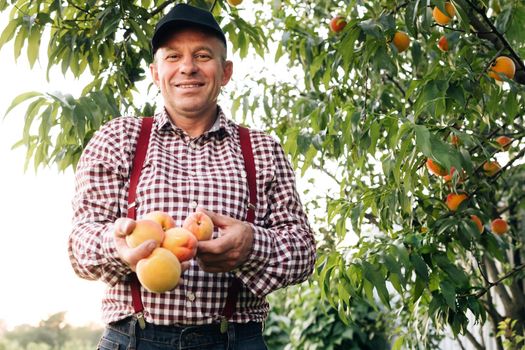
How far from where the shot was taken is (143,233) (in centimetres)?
127

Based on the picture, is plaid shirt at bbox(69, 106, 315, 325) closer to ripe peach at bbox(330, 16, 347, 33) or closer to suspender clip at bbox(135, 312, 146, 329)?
suspender clip at bbox(135, 312, 146, 329)

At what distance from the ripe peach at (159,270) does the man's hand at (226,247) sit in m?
0.10

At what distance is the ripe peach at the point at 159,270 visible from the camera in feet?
4.03

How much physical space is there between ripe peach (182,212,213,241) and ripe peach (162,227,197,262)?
0.08 feet

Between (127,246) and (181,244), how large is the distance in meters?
0.10

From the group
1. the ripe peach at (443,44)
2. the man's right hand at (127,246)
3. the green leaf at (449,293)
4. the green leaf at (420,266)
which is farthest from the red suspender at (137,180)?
the ripe peach at (443,44)

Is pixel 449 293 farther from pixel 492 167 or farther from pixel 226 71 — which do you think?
pixel 226 71

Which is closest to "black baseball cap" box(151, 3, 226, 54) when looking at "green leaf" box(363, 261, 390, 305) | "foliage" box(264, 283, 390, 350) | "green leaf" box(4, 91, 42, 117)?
"green leaf" box(4, 91, 42, 117)

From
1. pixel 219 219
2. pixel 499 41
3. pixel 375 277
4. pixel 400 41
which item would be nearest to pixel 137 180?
pixel 219 219

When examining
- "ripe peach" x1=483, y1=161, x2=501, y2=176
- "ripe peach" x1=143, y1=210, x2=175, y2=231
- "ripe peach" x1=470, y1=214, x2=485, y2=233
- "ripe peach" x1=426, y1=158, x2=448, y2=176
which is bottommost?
"ripe peach" x1=143, y1=210, x2=175, y2=231

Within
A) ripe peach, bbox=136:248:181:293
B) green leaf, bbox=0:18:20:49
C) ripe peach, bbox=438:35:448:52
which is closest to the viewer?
ripe peach, bbox=136:248:181:293

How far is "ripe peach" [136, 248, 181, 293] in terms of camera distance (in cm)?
123

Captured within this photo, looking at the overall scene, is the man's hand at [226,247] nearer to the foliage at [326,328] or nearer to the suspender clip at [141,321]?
the suspender clip at [141,321]

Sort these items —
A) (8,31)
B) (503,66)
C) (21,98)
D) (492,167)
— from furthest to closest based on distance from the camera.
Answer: (492,167) < (503,66) < (8,31) < (21,98)
